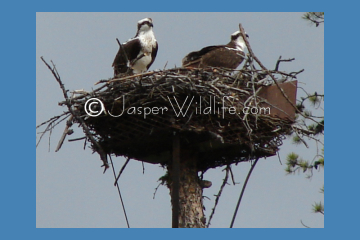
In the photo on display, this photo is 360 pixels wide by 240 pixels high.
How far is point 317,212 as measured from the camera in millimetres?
6211

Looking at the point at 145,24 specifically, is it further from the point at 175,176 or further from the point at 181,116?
the point at 175,176

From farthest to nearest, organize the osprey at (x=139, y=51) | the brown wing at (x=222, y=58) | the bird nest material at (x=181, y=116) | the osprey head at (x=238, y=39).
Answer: the osprey head at (x=238, y=39), the osprey at (x=139, y=51), the brown wing at (x=222, y=58), the bird nest material at (x=181, y=116)

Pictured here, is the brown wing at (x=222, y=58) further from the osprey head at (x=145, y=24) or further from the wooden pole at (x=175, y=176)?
the wooden pole at (x=175, y=176)

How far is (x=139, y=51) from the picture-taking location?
7312 mm

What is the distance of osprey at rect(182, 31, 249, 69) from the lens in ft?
23.4

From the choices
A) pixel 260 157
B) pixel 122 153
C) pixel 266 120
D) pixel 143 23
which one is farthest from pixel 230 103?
pixel 143 23

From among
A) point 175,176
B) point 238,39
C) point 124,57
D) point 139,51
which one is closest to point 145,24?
point 139,51

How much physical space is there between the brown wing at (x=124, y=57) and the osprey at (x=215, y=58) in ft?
1.75

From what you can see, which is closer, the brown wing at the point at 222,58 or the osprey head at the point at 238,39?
the brown wing at the point at 222,58

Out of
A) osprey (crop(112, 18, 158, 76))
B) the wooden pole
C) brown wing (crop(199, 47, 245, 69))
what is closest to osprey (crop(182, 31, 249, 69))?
brown wing (crop(199, 47, 245, 69))

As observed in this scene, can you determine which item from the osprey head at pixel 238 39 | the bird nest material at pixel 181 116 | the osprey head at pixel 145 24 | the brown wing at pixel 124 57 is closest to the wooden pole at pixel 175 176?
the bird nest material at pixel 181 116

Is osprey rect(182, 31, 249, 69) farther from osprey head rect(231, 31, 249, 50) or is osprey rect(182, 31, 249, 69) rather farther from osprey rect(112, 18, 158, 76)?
osprey head rect(231, 31, 249, 50)

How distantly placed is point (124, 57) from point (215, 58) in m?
0.97

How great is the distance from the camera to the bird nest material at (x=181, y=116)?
552cm
